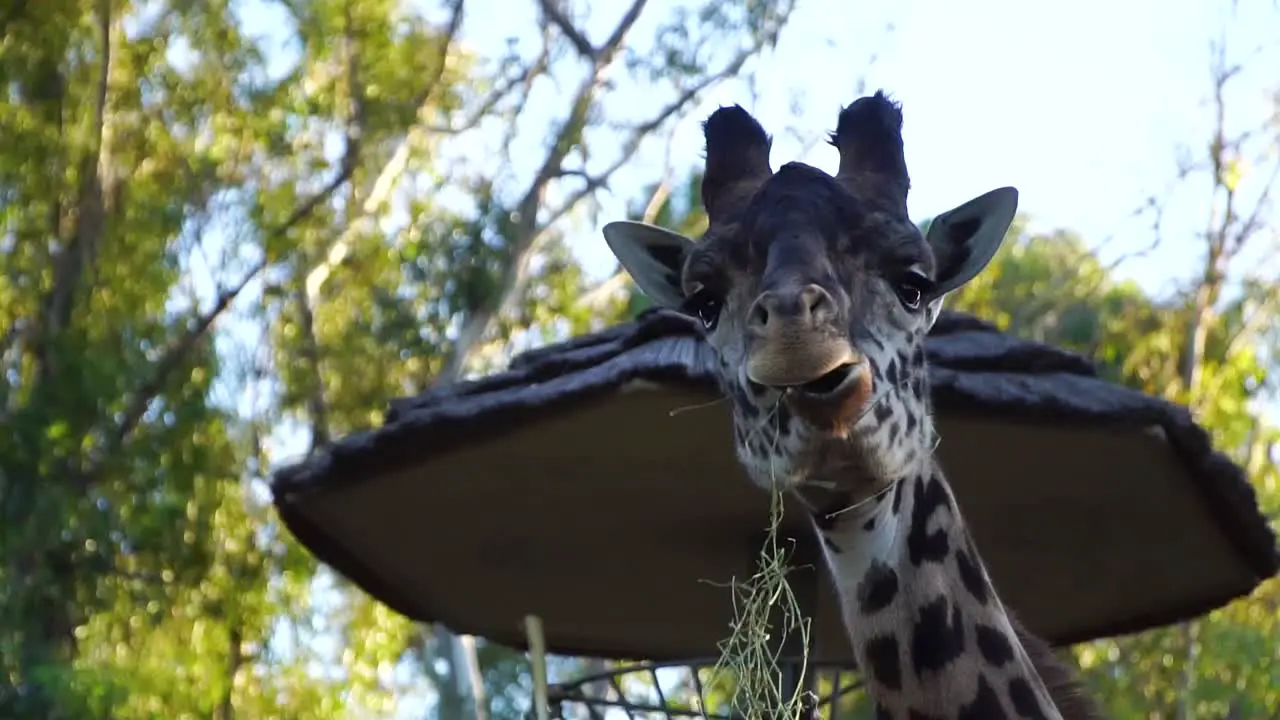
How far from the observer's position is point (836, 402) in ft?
11.4

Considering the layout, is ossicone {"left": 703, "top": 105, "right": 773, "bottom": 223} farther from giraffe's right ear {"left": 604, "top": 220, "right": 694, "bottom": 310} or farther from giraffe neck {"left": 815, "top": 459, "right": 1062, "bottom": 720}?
giraffe neck {"left": 815, "top": 459, "right": 1062, "bottom": 720}

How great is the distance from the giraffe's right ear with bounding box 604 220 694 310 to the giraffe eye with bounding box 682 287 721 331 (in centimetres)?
41

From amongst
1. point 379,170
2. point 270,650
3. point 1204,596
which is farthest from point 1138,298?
point 1204,596

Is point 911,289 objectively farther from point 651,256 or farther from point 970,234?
point 651,256

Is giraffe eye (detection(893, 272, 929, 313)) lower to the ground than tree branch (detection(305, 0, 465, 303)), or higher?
lower

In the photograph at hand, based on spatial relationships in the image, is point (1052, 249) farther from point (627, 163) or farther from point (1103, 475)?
point (1103, 475)

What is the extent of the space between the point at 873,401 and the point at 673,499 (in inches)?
A: 94.3

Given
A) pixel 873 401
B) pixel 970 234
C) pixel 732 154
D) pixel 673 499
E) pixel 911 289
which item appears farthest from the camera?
pixel 673 499

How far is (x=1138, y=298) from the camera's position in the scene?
56.1 feet

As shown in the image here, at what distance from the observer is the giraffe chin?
3.46 metres

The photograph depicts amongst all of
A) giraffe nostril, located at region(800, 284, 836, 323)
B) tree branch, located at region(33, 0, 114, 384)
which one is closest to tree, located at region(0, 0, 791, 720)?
tree branch, located at region(33, 0, 114, 384)

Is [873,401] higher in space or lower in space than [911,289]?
lower

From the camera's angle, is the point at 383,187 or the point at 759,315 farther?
the point at 383,187

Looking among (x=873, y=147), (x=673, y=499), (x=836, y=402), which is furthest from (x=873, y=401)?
(x=673, y=499)
